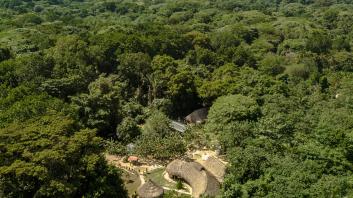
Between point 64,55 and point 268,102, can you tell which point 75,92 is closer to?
point 64,55

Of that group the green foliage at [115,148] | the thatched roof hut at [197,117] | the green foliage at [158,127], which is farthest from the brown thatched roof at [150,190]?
the thatched roof hut at [197,117]

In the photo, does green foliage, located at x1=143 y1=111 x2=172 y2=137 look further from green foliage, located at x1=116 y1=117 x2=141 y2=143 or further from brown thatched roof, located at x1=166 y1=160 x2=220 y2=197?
brown thatched roof, located at x1=166 y1=160 x2=220 y2=197

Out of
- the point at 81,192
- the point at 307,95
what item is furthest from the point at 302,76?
the point at 81,192

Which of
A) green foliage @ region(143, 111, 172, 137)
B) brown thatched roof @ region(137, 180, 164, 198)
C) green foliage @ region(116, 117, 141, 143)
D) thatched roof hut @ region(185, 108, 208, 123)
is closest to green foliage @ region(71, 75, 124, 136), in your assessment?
green foliage @ region(116, 117, 141, 143)

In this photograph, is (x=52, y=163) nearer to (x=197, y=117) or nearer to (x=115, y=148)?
(x=115, y=148)

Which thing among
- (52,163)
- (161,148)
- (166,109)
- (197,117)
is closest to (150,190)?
(161,148)

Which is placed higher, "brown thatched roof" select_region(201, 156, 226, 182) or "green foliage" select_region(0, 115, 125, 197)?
"green foliage" select_region(0, 115, 125, 197)
